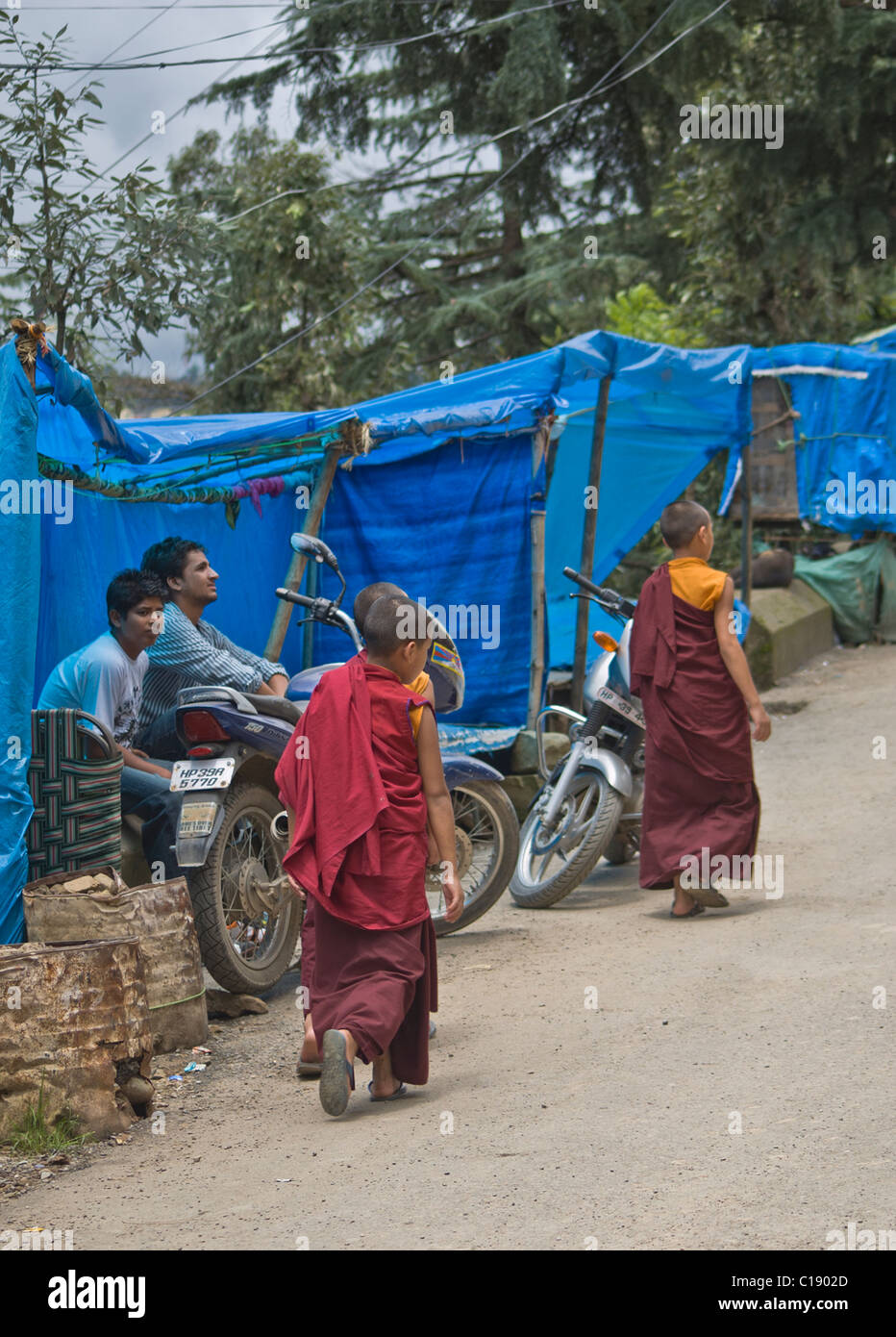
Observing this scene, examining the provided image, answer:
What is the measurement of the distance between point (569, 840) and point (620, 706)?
69 centimetres

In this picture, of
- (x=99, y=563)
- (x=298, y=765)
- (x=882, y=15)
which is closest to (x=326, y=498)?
(x=99, y=563)

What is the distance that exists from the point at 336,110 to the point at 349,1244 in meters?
15.8

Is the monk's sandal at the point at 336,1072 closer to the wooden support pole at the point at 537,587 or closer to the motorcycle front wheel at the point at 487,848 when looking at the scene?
the motorcycle front wheel at the point at 487,848

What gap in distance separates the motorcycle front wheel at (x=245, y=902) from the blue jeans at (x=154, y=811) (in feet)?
0.63

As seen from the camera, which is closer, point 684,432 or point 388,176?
point 684,432

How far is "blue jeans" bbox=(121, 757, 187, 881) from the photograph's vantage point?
5473 millimetres

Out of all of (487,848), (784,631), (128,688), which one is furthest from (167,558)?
(784,631)

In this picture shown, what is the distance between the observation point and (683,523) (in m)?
6.51

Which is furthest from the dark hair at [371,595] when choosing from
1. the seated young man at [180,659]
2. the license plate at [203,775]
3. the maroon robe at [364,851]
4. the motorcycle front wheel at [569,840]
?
the motorcycle front wheel at [569,840]

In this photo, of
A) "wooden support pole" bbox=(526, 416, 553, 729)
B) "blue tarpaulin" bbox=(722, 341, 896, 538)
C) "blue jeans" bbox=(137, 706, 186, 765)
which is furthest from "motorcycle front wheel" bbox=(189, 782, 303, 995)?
"blue tarpaulin" bbox=(722, 341, 896, 538)

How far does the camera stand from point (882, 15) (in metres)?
12.5

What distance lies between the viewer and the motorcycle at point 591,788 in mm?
6801

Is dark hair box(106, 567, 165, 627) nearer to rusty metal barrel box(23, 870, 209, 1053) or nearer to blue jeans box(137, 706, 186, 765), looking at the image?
blue jeans box(137, 706, 186, 765)
